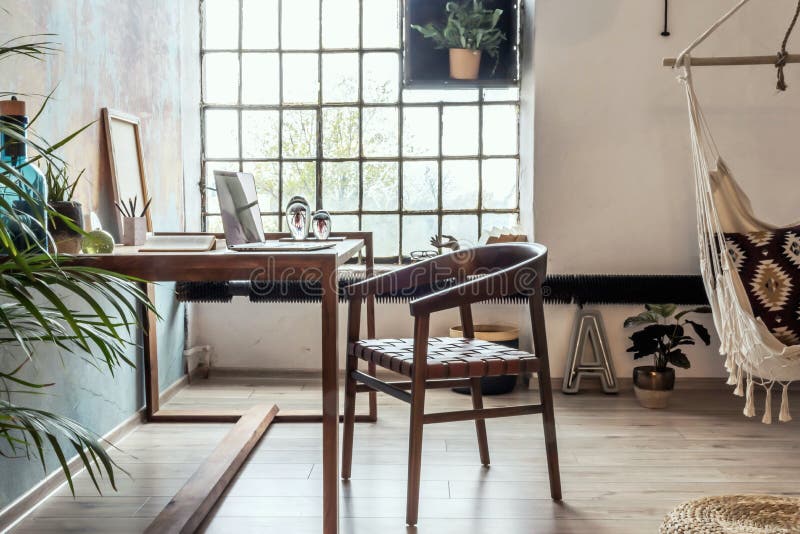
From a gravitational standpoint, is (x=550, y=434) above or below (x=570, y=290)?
below

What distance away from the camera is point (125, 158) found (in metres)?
3.09

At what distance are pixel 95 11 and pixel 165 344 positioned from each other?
1.53m

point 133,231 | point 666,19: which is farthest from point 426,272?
point 666,19

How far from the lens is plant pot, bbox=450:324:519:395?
3.70 m

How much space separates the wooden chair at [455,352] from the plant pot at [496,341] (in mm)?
1039

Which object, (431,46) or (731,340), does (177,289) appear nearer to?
(431,46)

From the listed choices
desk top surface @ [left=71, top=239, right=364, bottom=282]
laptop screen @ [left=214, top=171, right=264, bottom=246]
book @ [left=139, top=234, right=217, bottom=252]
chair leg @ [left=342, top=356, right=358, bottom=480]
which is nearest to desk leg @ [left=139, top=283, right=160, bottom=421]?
laptop screen @ [left=214, top=171, right=264, bottom=246]

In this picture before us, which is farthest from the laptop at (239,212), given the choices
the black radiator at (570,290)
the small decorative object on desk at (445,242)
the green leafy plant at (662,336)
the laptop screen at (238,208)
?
the green leafy plant at (662,336)

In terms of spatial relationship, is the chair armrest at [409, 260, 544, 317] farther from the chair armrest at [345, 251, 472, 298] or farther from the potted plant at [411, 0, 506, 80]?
the potted plant at [411, 0, 506, 80]

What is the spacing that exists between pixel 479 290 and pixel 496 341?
5.62 ft

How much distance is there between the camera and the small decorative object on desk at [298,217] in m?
3.12

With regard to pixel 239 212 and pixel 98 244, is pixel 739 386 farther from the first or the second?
pixel 98 244

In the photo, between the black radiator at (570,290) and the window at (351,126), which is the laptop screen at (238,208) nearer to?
the black radiator at (570,290)

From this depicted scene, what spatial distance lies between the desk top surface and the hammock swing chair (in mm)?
1497
